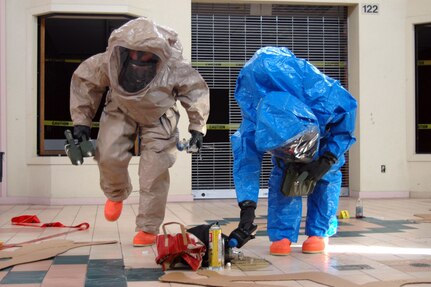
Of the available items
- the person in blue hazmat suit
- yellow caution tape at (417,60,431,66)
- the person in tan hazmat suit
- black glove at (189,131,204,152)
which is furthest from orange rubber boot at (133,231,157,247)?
yellow caution tape at (417,60,431,66)

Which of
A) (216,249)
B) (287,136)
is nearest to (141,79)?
(287,136)

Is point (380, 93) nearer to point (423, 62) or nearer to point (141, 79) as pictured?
point (423, 62)

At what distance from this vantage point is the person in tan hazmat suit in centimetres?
446

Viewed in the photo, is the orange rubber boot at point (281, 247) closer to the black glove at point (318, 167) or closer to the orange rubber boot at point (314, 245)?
the orange rubber boot at point (314, 245)

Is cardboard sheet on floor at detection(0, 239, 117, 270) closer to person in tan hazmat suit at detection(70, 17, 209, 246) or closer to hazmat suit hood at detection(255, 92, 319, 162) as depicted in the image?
person in tan hazmat suit at detection(70, 17, 209, 246)

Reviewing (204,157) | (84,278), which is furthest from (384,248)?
(204,157)

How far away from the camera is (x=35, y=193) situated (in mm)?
9102

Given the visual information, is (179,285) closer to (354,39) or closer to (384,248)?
(384,248)

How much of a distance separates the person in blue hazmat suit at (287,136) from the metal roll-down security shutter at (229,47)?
580cm

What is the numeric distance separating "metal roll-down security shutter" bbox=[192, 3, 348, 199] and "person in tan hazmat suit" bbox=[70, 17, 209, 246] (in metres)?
5.29

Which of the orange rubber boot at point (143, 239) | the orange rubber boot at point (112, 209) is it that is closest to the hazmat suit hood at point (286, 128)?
the orange rubber boot at point (143, 239)

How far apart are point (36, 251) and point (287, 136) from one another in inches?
76.0

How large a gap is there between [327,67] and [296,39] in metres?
0.68

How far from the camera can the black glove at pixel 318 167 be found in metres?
4.09
